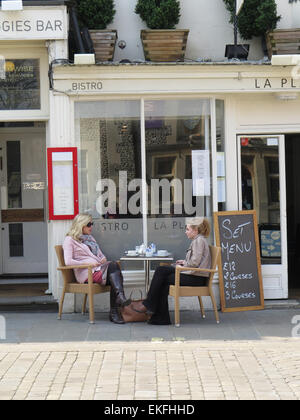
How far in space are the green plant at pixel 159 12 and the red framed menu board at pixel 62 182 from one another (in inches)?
82.2

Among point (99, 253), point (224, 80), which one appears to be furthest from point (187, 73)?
point (99, 253)

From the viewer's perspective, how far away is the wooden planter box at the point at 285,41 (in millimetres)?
9281

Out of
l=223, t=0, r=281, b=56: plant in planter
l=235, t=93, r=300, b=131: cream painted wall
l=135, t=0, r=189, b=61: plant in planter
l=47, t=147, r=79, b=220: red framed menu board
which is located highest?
l=223, t=0, r=281, b=56: plant in planter

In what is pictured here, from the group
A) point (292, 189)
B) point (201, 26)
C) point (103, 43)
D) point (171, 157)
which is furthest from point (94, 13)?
point (292, 189)

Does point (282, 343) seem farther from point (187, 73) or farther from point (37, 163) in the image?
point (37, 163)

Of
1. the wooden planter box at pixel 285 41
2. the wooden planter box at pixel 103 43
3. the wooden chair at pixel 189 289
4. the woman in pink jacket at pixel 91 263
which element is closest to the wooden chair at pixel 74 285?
the woman in pink jacket at pixel 91 263

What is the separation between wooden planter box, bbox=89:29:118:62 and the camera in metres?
9.16

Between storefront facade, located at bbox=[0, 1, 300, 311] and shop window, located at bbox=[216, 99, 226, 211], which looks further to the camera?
shop window, located at bbox=[216, 99, 226, 211]

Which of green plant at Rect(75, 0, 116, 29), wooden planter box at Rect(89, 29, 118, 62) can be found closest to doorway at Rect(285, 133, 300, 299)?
green plant at Rect(75, 0, 116, 29)

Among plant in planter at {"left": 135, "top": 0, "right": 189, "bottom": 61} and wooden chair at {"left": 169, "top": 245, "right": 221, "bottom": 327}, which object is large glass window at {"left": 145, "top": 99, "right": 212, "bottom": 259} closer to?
plant in planter at {"left": 135, "top": 0, "right": 189, "bottom": 61}

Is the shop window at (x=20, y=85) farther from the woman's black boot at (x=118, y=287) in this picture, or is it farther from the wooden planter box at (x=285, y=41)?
the wooden planter box at (x=285, y=41)

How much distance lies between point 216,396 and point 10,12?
18.3 feet

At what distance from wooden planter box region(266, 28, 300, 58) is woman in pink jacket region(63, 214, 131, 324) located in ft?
11.2

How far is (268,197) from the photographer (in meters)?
9.61
